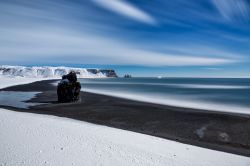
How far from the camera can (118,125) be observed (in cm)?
1625

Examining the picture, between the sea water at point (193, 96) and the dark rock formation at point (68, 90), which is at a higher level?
the dark rock formation at point (68, 90)

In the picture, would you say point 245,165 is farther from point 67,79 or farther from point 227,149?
point 67,79

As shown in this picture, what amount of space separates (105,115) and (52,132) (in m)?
8.90

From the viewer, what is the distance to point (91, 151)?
29.6 ft

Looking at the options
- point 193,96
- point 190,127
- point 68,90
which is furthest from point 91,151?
point 193,96

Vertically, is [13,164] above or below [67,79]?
below

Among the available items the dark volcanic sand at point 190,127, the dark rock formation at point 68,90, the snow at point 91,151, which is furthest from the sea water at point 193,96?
the snow at point 91,151

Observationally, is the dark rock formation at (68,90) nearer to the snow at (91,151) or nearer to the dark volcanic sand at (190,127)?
the dark volcanic sand at (190,127)

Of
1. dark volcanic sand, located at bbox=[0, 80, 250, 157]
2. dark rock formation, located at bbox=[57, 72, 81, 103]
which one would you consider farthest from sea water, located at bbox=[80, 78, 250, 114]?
dark rock formation, located at bbox=[57, 72, 81, 103]

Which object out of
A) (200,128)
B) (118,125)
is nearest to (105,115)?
(118,125)

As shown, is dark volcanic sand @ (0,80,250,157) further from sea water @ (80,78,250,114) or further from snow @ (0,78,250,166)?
sea water @ (80,78,250,114)

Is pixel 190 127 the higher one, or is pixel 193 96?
pixel 190 127

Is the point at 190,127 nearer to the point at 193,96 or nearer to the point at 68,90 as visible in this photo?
the point at 68,90

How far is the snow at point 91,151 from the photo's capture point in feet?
26.7
